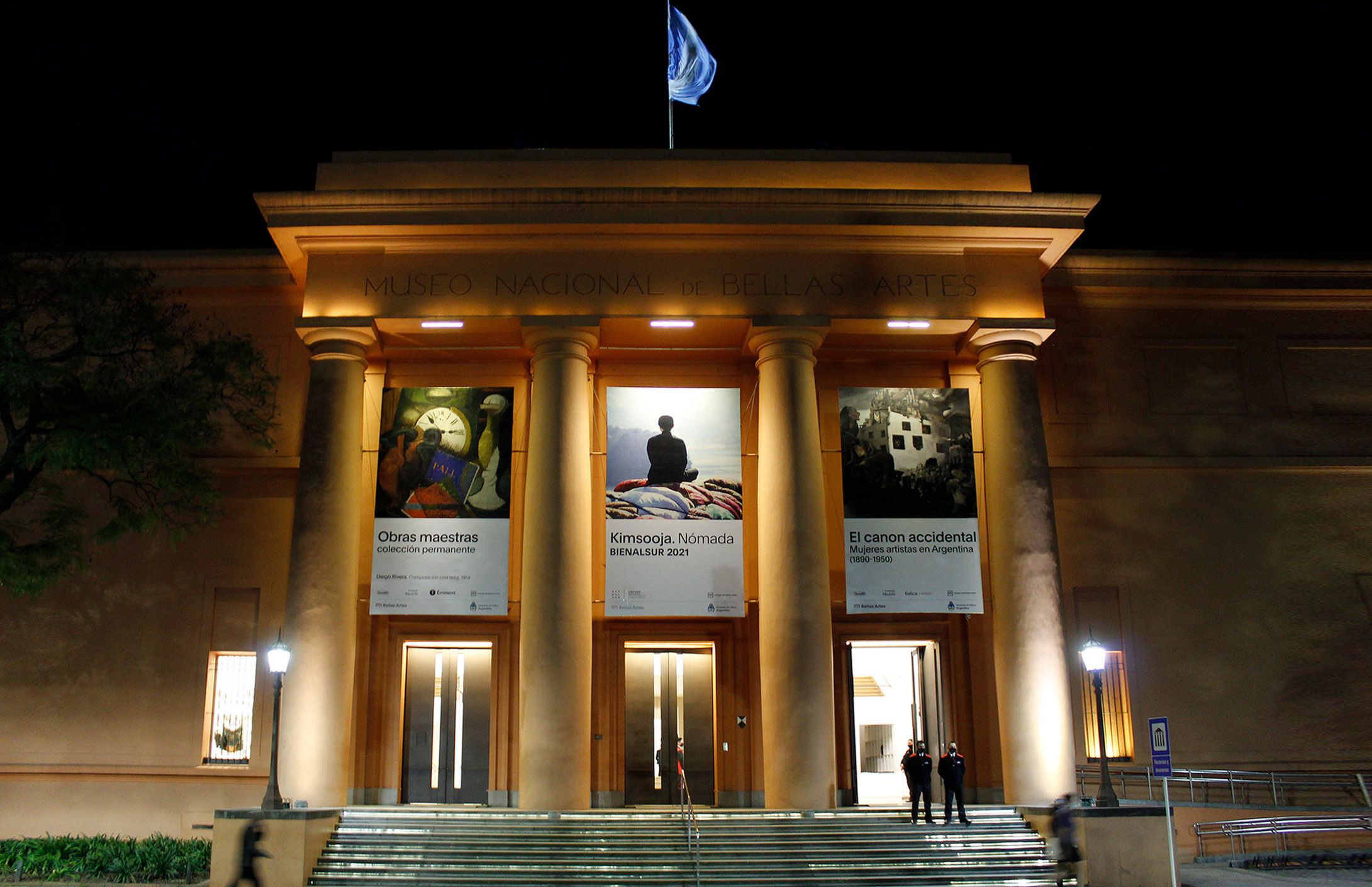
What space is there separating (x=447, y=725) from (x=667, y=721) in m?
4.24

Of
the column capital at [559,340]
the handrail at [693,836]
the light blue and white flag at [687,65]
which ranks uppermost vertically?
the light blue and white flag at [687,65]

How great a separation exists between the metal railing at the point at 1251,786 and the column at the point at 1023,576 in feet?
7.89

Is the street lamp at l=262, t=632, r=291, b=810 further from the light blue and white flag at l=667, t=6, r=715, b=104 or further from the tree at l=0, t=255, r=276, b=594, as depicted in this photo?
the light blue and white flag at l=667, t=6, r=715, b=104

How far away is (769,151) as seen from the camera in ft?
72.7

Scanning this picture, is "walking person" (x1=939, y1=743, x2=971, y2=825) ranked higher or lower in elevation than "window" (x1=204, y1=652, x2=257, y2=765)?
lower

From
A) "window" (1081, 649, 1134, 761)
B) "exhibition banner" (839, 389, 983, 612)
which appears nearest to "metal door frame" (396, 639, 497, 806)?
"exhibition banner" (839, 389, 983, 612)

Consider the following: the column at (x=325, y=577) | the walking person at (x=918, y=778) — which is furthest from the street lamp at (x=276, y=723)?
the walking person at (x=918, y=778)

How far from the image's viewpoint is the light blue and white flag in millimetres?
24047

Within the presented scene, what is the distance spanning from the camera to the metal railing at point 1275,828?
1980cm

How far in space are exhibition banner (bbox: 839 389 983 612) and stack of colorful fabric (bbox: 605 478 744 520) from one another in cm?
215

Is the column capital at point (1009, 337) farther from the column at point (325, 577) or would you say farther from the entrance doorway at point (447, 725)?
the column at point (325, 577)

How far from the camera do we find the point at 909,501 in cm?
2062

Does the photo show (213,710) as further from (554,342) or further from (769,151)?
(769,151)

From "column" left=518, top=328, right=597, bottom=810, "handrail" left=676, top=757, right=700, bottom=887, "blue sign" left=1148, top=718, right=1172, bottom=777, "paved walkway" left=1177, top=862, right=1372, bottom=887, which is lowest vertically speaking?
"paved walkway" left=1177, top=862, right=1372, bottom=887
